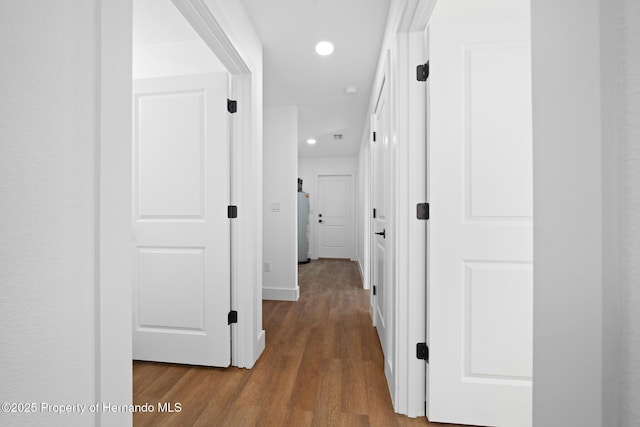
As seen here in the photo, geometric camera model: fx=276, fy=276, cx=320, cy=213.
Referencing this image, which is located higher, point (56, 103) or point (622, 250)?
point (56, 103)

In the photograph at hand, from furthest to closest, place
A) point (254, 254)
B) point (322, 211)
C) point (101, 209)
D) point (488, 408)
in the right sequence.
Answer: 1. point (322, 211)
2. point (254, 254)
3. point (488, 408)
4. point (101, 209)

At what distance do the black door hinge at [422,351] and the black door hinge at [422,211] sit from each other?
64 cm

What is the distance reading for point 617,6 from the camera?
0.29 meters

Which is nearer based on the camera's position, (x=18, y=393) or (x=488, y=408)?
(x=18, y=393)

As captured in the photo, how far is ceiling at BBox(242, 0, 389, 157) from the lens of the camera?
1.84 metres

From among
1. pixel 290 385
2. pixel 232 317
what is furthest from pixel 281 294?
pixel 290 385

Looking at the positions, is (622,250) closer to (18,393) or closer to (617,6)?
(617,6)

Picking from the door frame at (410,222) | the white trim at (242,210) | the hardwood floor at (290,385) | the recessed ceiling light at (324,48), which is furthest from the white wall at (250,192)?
the door frame at (410,222)

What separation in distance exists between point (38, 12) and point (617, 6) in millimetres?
909

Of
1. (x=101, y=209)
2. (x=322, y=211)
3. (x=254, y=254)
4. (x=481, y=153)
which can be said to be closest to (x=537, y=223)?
(x=101, y=209)

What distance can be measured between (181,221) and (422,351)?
1.66 meters

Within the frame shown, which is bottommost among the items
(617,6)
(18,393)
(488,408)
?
(488,408)

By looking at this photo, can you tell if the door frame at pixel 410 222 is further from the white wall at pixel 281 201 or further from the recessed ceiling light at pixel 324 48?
the white wall at pixel 281 201

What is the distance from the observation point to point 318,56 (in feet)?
7.74
